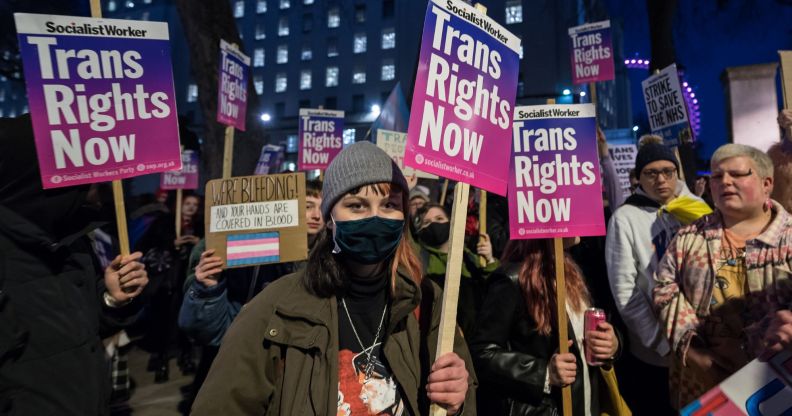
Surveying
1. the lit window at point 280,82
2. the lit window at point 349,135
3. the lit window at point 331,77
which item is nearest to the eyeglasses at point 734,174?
the lit window at point 349,135

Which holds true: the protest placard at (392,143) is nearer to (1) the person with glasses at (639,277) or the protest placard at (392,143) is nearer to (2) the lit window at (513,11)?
(1) the person with glasses at (639,277)

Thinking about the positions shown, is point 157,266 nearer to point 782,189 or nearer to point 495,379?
point 495,379

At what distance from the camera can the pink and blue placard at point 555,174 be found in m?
2.73

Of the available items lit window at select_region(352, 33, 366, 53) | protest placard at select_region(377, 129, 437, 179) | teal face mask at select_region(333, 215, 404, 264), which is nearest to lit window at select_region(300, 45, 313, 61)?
lit window at select_region(352, 33, 366, 53)

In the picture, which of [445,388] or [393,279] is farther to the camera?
[393,279]

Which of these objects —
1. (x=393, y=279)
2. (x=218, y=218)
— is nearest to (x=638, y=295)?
(x=393, y=279)

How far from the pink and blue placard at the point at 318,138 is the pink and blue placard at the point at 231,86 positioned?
165cm

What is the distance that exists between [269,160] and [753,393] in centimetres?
842

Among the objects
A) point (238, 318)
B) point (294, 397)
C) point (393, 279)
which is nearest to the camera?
point (294, 397)

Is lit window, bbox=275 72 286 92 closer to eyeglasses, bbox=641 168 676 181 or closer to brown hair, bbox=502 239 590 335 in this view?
eyeglasses, bbox=641 168 676 181

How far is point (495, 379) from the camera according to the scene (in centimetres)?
263

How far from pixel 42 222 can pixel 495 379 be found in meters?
2.39

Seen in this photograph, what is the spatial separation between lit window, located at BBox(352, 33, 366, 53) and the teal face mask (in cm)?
5238

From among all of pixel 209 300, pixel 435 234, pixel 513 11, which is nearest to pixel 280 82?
pixel 513 11
